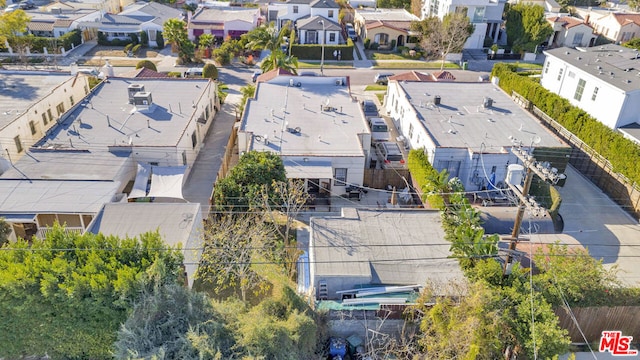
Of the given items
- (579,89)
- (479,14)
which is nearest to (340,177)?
(579,89)

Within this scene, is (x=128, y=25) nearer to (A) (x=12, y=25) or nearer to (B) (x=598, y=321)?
(A) (x=12, y=25)

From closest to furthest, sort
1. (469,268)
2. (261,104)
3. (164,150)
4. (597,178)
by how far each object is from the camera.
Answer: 1. (469,268)
2. (164,150)
3. (597,178)
4. (261,104)

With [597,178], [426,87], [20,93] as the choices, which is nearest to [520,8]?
[426,87]

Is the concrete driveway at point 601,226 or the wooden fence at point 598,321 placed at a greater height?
the wooden fence at point 598,321

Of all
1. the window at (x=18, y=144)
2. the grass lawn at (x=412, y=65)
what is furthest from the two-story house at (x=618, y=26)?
the window at (x=18, y=144)

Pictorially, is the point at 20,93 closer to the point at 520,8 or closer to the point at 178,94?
the point at 178,94

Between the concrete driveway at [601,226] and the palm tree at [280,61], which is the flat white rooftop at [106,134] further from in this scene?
the concrete driveway at [601,226]
